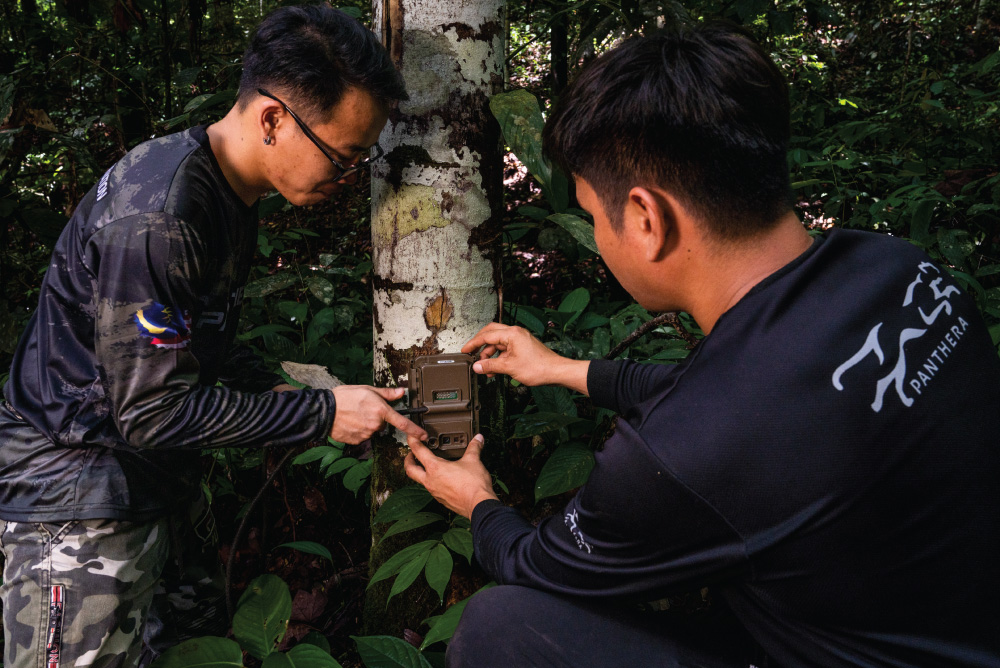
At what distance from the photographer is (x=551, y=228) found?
3.18 metres

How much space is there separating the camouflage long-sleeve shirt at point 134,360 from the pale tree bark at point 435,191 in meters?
0.41

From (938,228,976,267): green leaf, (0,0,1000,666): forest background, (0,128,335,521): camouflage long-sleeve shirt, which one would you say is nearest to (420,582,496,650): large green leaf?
(0,0,1000,666): forest background

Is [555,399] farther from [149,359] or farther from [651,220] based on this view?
[149,359]

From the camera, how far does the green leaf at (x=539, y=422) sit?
6.54 feet

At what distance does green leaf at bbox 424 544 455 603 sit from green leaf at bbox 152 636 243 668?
48 cm

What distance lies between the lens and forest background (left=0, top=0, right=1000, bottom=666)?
6.18ft

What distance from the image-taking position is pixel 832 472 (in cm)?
110

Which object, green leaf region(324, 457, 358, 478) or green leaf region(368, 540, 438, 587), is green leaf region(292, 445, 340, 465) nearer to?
green leaf region(324, 457, 358, 478)

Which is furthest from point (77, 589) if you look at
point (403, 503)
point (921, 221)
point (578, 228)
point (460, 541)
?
point (921, 221)

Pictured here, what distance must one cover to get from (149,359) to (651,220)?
1.10 metres

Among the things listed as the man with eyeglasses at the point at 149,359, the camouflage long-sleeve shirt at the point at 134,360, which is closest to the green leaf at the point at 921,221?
the man with eyeglasses at the point at 149,359

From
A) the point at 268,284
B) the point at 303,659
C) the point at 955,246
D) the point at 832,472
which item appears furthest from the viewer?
the point at 955,246

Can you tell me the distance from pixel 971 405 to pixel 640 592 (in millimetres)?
672

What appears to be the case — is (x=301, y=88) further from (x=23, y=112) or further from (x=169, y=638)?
(x=23, y=112)
